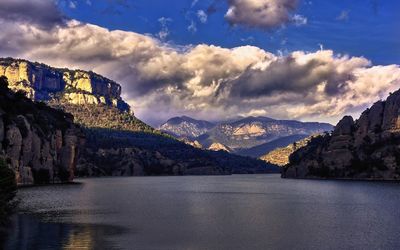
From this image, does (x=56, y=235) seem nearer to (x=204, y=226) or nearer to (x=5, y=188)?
(x=5, y=188)

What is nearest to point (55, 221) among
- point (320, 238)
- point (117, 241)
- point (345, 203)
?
point (117, 241)

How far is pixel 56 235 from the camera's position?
72.0 metres

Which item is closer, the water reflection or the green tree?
the water reflection

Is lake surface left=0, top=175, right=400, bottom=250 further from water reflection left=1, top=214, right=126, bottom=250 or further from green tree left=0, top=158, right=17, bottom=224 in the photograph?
green tree left=0, top=158, right=17, bottom=224

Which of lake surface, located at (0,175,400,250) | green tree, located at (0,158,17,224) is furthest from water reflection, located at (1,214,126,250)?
green tree, located at (0,158,17,224)

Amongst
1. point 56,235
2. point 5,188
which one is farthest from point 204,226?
point 5,188

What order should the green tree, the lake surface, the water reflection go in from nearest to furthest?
the water reflection, the lake surface, the green tree

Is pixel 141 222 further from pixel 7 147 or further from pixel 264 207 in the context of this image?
pixel 7 147

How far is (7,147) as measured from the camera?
187 m

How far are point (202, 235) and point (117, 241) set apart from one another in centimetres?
1259

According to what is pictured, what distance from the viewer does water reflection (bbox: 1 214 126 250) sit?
6362 centimetres

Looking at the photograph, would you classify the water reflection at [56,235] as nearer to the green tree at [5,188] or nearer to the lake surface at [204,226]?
the lake surface at [204,226]

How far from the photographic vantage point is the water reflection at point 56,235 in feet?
209

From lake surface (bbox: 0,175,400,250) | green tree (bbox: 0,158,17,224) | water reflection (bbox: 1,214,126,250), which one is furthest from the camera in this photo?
green tree (bbox: 0,158,17,224)
